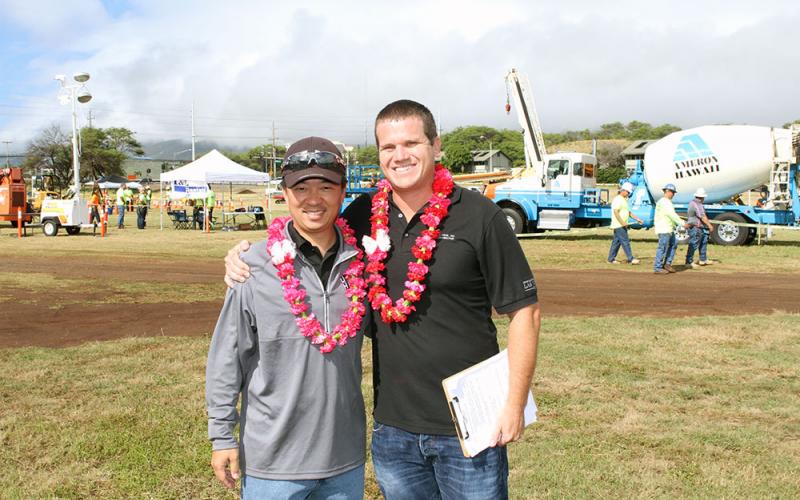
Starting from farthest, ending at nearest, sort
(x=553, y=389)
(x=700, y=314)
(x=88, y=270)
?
(x=88, y=270) < (x=700, y=314) < (x=553, y=389)

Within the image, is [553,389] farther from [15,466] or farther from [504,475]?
[15,466]

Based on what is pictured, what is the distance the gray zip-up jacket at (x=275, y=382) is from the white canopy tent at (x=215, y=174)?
24221 mm

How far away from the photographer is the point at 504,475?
2531mm

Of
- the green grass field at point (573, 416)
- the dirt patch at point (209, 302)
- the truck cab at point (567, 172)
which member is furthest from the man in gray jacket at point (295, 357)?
the truck cab at point (567, 172)

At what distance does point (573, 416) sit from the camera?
17.5ft

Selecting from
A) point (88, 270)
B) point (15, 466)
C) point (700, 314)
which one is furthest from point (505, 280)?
point (88, 270)

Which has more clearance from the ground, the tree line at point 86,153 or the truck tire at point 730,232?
the tree line at point 86,153

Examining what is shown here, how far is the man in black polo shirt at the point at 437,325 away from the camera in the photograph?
2.45 metres

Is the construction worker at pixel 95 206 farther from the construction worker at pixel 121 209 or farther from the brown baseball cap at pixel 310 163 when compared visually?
the brown baseball cap at pixel 310 163

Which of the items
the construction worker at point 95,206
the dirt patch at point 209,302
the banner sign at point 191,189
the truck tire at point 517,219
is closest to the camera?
the dirt patch at point 209,302

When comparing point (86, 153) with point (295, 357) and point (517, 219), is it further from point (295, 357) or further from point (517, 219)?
point (295, 357)

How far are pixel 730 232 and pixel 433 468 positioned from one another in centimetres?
1919

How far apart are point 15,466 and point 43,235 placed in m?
21.8

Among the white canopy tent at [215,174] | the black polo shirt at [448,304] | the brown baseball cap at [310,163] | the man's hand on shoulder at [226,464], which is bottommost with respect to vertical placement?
the man's hand on shoulder at [226,464]
